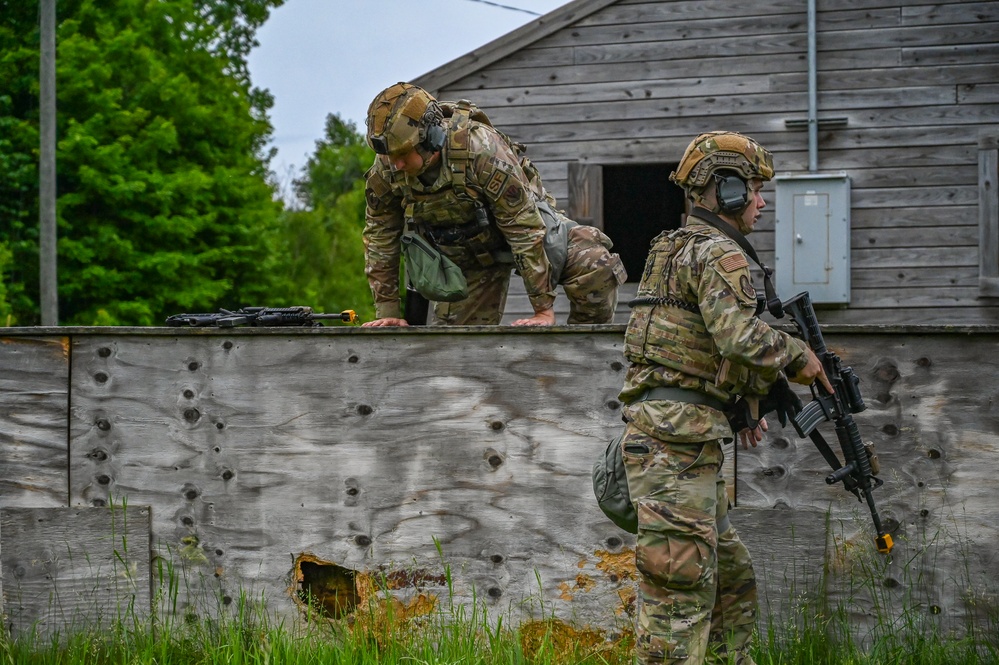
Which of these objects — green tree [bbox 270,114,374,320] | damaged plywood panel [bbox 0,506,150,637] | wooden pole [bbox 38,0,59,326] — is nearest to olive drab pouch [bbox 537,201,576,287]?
damaged plywood panel [bbox 0,506,150,637]

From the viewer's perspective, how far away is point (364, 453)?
4539 mm

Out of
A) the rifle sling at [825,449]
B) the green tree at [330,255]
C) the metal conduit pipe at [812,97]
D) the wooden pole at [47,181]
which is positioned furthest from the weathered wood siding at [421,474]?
the green tree at [330,255]

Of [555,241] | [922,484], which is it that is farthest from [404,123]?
[922,484]

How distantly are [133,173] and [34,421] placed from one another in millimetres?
18520

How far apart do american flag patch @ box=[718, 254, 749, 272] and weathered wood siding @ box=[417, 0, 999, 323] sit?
19.3 ft

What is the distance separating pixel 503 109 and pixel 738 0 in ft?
7.16

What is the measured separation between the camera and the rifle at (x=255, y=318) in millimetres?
4664

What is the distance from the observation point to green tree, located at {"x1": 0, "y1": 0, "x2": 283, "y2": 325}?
2145cm

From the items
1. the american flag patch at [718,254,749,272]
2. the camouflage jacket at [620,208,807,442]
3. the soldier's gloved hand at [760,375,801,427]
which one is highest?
the american flag patch at [718,254,749,272]

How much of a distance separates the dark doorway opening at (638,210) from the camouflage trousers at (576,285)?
7.39m

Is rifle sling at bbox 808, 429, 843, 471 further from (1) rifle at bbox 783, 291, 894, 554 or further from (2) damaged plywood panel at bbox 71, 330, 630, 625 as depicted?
(2) damaged plywood panel at bbox 71, 330, 630, 625

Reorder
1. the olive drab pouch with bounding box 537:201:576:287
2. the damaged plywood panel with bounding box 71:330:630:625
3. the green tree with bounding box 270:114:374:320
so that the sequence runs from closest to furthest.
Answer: the damaged plywood panel with bounding box 71:330:630:625
the olive drab pouch with bounding box 537:201:576:287
the green tree with bounding box 270:114:374:320

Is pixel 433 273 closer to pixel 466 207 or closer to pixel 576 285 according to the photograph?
pixel 466 207

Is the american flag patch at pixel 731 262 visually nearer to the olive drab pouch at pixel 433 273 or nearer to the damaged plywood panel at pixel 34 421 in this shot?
the olive drab pouch at pixel 433 273
